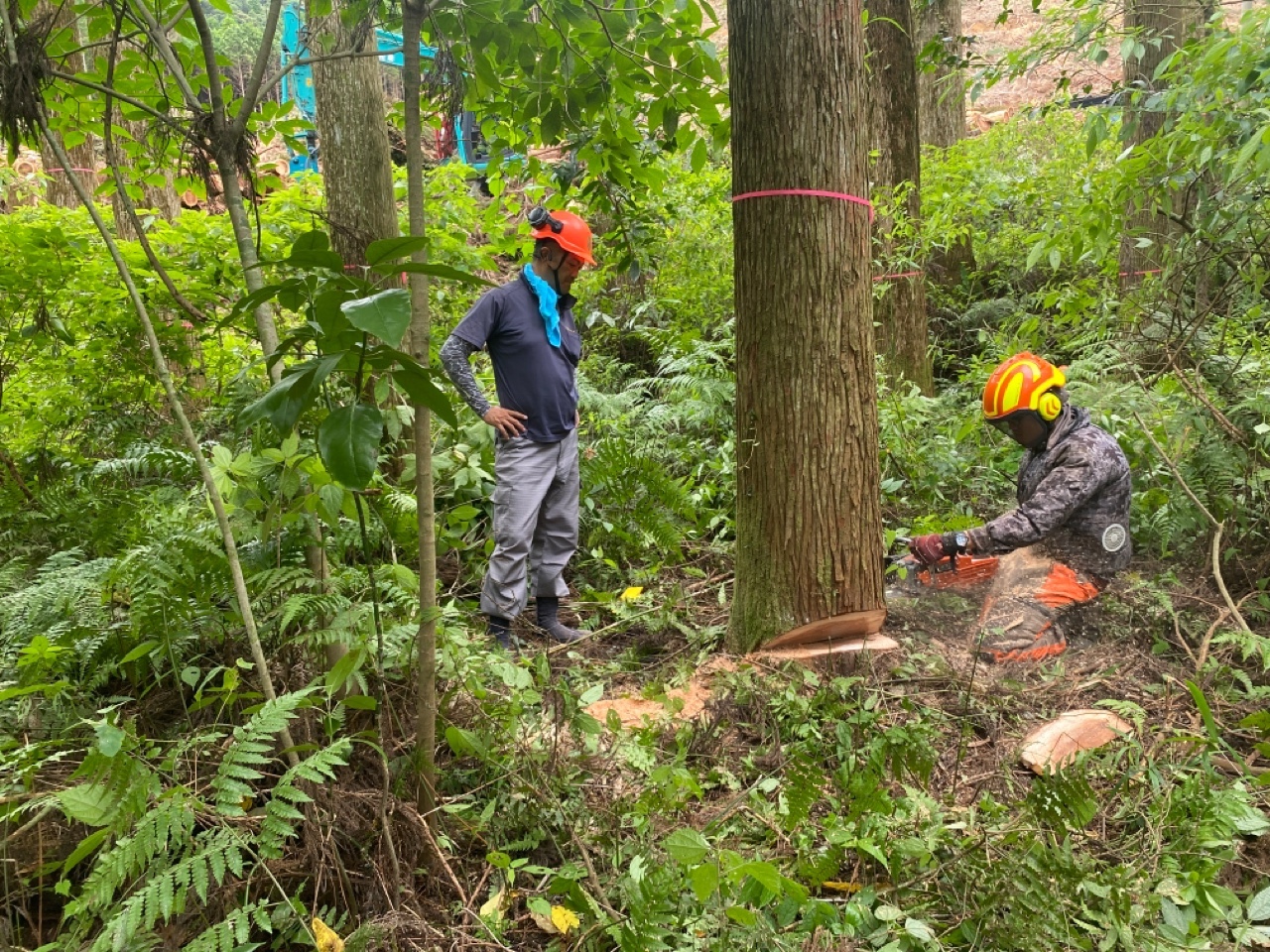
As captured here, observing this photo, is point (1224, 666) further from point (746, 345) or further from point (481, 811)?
point (481, 811)

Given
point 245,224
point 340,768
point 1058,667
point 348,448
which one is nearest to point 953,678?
point 1058,667

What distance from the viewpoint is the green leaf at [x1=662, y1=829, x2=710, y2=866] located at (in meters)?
1.94

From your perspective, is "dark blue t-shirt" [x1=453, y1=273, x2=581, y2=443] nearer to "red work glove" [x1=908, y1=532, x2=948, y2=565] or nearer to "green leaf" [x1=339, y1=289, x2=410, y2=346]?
"red work glove" [x1=908, y1=532, x2=948, y2=565]

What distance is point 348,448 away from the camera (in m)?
1.45

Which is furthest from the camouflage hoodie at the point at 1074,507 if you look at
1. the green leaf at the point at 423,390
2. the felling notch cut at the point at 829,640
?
the green leaf at the point at 423,390

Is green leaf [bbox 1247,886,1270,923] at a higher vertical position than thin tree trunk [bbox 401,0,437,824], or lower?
lower

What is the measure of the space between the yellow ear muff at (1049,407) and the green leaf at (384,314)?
3.64 m

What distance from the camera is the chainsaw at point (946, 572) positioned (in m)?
4.23

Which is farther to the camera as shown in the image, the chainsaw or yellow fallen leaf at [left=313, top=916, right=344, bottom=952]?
the chainsaw

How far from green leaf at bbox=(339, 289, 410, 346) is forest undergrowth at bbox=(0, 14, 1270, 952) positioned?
0.85 ft

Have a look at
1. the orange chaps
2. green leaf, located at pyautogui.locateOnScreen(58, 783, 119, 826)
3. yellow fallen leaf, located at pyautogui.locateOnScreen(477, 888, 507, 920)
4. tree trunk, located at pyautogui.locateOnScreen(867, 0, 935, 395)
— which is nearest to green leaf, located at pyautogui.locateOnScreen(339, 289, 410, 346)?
green leaf, located at pyautogui.locateOnScreen(58, 783, 119, 826)

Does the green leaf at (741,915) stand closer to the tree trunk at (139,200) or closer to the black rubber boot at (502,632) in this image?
the black rubber boot at (502,632)

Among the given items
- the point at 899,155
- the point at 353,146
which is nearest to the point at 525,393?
the point at 353,146

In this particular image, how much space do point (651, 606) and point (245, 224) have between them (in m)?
2.78
